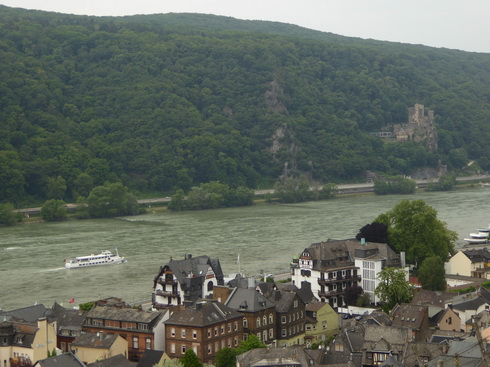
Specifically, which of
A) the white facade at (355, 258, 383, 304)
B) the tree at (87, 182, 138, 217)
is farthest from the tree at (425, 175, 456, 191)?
the white facade at (355, 258, 383, 304)

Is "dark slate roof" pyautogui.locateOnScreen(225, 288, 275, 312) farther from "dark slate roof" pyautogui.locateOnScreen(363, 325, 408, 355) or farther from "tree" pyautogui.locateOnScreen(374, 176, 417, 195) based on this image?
"tree" pyautogui.locateOnScreen(374, 176, 417, 195)

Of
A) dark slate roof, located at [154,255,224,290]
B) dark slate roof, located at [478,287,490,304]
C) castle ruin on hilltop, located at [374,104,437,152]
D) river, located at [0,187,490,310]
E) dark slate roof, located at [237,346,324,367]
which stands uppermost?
castle ruin on hilltop, located at [374,104,437,152]

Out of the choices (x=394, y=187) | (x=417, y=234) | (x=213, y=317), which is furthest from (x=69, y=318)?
(x=394, y=187)

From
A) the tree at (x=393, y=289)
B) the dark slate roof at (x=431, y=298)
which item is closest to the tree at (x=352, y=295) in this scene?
the tree at (x=393, y=289)

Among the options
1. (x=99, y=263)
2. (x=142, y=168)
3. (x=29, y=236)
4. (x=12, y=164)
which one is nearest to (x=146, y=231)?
(x=29, y=236)

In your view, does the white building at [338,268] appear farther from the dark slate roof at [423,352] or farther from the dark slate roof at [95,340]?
the dark slate roof at [95,340]

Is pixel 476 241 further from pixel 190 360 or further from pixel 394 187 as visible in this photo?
pixel 394 187
